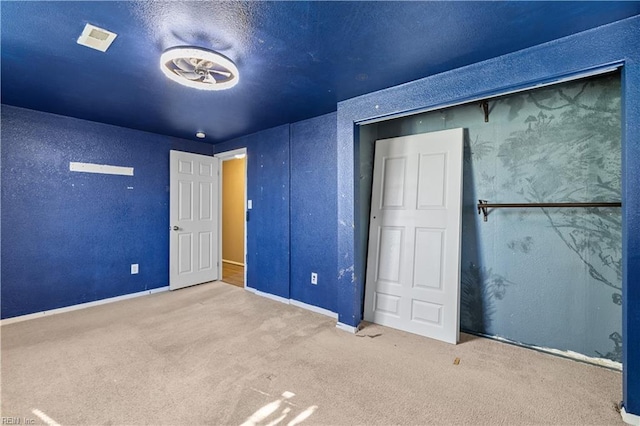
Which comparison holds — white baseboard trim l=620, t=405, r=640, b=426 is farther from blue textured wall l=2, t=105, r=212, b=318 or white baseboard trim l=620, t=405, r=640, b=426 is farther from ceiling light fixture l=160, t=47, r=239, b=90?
blue textured wall l=2, t=105, r=212, b=318

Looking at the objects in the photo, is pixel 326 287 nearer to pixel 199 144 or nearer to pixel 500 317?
pixel 500 317

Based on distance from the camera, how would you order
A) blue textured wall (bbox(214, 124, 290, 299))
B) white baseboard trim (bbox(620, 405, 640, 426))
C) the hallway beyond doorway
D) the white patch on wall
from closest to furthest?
white baseboard trim (bbox(620, 405, 640, 426)) < the white patch on wall < blue textured wall (bbox(214, 124, 290, 299)) < the hallway beyond doorway

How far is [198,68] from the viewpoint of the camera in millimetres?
2039

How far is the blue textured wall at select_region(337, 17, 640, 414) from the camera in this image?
1.55 m

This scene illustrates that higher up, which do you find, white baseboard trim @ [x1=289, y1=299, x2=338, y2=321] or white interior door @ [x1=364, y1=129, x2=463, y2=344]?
white interior door @ [x1=364, y1=129, x2=463, y2=344]

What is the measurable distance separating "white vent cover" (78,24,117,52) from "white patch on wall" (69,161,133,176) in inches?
82.3

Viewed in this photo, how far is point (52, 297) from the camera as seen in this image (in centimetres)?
317

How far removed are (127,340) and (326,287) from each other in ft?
6.21

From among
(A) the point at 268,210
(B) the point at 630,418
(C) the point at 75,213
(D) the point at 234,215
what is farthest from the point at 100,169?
(B) the point at 630,418

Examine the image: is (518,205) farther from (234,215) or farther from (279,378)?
(234,215)

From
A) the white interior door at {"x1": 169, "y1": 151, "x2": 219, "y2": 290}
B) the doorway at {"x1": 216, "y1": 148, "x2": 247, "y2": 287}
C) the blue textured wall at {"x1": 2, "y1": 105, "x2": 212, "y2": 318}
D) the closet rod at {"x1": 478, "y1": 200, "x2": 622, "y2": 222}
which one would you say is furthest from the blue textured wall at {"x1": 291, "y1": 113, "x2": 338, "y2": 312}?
the doorway at {"x1": 216, "y1": 148, "x2": 247, "y2": 287}

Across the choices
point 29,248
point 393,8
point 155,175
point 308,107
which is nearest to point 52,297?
point 29,248

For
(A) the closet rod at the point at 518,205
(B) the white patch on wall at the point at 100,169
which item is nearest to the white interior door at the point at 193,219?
Answer: (B) the white patch on wall at the point at 100,169

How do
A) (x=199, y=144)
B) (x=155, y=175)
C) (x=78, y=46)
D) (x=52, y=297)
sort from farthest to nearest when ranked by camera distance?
(x=199, y=144)
(x=155, y=175)
(x=52, y=297)
(x=78, y=46)
